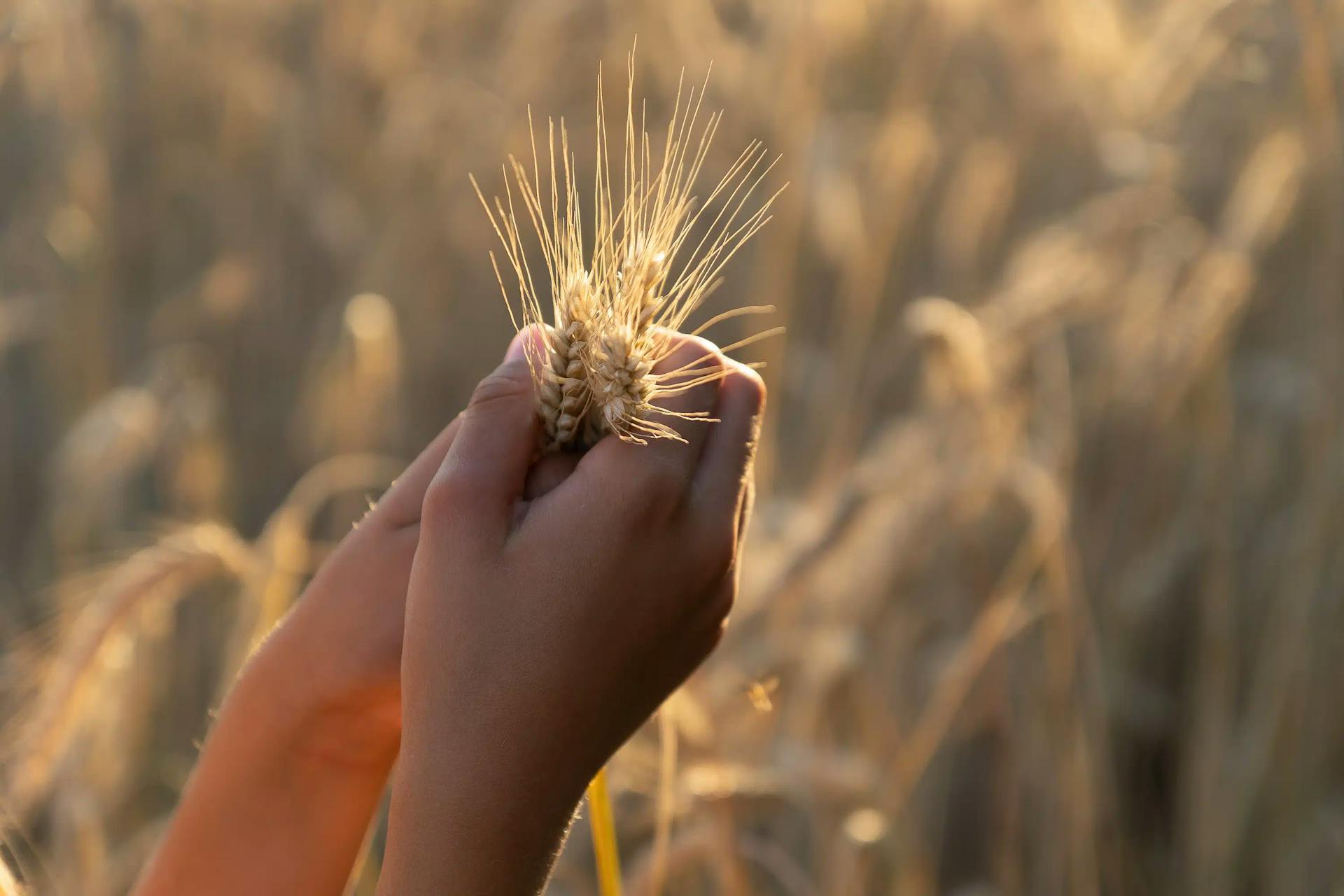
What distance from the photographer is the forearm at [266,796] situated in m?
0.47

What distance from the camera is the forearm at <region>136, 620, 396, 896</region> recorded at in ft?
1.54

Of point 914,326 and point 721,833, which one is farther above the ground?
point 914,326

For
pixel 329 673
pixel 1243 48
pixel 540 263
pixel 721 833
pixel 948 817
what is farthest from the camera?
pixel 540 263

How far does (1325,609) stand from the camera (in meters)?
1.12

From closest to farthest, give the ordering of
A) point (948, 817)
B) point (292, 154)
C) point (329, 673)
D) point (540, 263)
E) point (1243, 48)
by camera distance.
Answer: point (329, 673), point (1243, 48), point (948, 817), point (292, 154), point (540, 263)

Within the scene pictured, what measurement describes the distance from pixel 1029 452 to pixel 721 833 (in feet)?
1.81

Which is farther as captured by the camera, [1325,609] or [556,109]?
[556,109]

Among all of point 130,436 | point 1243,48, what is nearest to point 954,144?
point 1243,48

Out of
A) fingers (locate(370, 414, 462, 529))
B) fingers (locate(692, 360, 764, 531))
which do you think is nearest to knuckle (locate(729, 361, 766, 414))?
fingers (locate(692, 360, 764, 531))

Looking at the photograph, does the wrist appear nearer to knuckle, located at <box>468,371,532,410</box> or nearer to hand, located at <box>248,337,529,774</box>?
hand, located at <box>248,337,529,774</box>

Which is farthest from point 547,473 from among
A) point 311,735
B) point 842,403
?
point 842,403

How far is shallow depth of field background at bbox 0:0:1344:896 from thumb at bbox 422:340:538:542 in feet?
0.72

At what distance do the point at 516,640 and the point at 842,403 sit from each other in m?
0.99

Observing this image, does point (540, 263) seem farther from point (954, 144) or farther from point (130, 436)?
point (130, 436)
